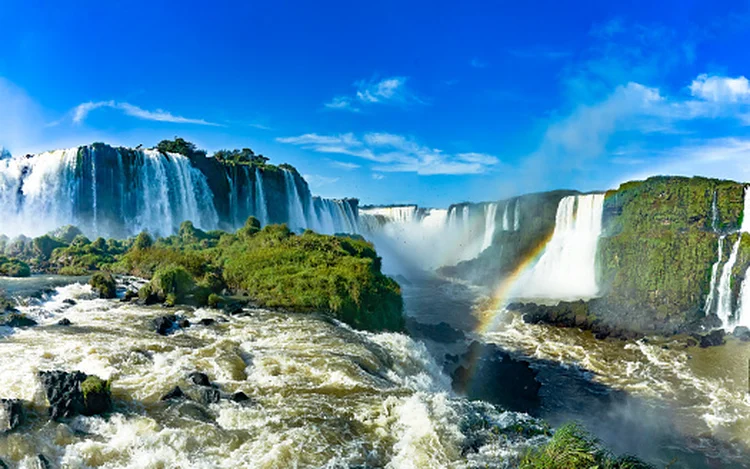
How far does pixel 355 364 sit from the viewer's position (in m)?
12.1

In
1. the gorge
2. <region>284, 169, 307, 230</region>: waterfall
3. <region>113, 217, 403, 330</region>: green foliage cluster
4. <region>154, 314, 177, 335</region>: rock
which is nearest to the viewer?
the gorge

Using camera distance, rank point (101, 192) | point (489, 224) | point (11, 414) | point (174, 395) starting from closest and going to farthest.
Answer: point (11, 414)
point (174, 395)
point (101, 192)
point (489, 224)

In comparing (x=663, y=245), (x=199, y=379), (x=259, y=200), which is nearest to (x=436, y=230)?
(x=259, y=200)

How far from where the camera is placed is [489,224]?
2464 inches

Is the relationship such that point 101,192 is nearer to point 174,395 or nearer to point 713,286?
point 174,395

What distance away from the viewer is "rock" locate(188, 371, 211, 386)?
10.1m

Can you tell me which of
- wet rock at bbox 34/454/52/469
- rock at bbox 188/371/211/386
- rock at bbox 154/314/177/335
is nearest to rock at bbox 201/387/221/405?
rock at bbox 188/371/211/386

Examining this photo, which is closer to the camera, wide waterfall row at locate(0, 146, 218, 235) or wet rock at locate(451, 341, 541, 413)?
wet rock at locate(451, 341, 541, 413)

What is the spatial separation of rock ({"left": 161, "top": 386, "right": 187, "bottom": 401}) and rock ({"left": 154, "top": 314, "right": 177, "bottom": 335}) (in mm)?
4939

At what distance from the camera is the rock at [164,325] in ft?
45.7

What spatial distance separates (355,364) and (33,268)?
2206 cm

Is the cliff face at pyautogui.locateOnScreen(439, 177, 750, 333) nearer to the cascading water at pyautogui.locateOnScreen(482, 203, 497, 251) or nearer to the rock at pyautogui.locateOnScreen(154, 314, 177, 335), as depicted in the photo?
the cascading water at pyautogui.locateOnScreen(482, 203, 497, 251)

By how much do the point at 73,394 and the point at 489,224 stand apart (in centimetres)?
5860

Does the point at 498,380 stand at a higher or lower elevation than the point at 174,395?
lower
